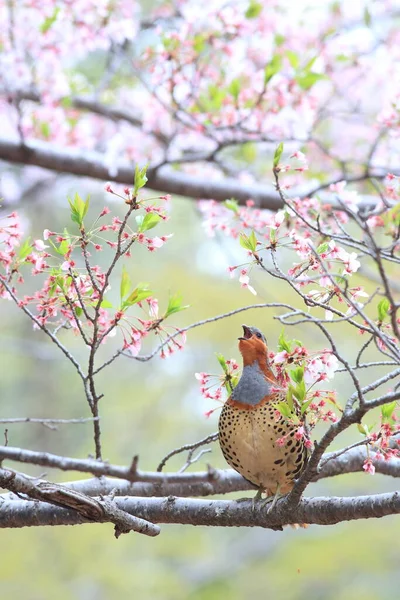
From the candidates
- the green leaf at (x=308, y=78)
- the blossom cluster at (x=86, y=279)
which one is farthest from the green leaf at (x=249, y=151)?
the blossom cluster at (x=86, y=279)

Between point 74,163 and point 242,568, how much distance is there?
3.99 metres

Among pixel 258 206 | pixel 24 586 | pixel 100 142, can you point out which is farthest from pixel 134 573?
pixel 100 142

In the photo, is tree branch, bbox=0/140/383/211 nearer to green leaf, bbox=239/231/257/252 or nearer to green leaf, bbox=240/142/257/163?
green leaf, bbox=240/142/257/163

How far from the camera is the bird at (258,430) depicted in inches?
97.7

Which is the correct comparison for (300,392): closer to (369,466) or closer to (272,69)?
(369,466)

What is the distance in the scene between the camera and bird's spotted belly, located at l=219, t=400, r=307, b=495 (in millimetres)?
2480

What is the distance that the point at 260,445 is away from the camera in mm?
2494

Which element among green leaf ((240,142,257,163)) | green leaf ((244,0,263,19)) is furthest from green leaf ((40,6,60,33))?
green leaf ((240,142,257,163))

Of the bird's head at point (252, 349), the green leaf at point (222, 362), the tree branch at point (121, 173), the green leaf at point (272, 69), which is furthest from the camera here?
the tree branch at point (121, 173)

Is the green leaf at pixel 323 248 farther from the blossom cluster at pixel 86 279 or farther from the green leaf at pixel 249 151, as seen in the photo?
the green leaf at pixel 249 151

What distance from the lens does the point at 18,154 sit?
4594mm

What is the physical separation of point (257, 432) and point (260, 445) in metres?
0.05

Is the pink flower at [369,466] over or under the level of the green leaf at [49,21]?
under

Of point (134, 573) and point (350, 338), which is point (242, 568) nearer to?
point (134, 573)
